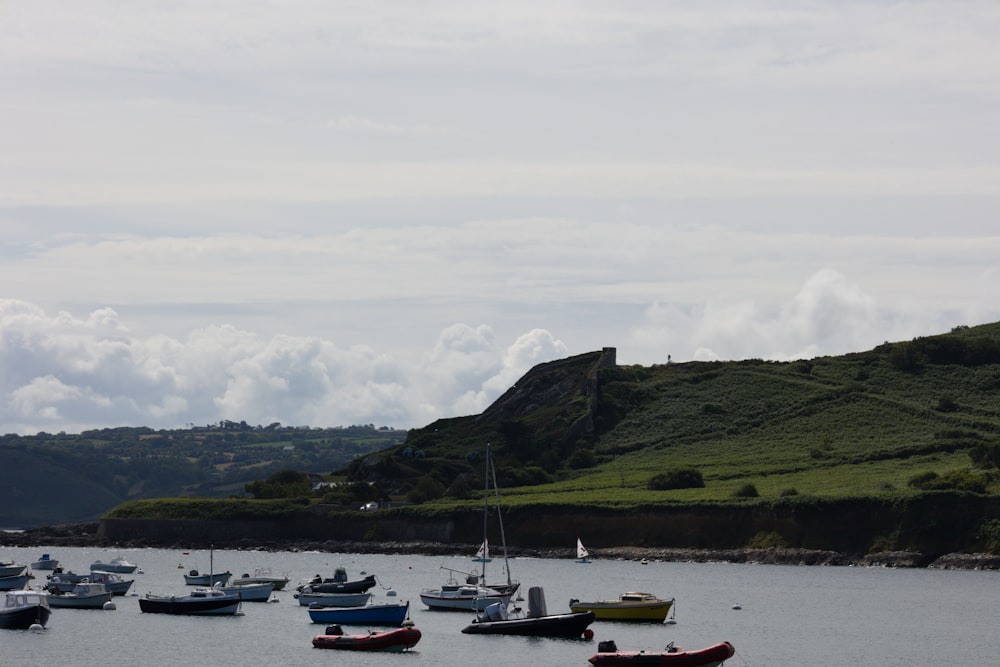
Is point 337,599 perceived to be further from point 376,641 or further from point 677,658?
point 677,658

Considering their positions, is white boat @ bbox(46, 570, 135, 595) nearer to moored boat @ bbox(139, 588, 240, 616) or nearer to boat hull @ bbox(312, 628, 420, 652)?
moored boat @ bbox(139, 588, 240, 616)

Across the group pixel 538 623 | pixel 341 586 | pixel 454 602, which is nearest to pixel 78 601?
pixel 341 586

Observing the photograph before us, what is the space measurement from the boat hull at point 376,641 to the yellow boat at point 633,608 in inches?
505

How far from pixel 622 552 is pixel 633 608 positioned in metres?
63.3

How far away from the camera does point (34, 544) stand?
18262cm

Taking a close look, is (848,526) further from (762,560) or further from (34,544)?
(34,544)

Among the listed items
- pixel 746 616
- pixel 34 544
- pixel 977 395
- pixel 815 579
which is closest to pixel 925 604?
pixel 746 616

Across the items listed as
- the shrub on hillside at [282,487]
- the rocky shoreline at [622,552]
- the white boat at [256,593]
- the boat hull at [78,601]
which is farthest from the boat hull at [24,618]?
the shrub on hillside at [282,487]

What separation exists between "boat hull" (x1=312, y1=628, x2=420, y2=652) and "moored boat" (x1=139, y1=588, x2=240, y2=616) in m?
15.0

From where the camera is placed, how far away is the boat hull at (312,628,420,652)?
237 feet

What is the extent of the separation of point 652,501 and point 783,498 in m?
14.3

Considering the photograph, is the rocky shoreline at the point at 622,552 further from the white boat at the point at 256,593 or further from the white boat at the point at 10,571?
the white boat at the point at 256,593

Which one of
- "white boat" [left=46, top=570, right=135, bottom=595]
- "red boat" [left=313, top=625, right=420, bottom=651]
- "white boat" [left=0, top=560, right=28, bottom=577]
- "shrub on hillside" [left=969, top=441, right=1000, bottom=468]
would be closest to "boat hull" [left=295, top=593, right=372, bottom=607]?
"red boat" [left=313, top=625, right=420, bottom=651]

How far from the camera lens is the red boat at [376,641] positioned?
237ft
